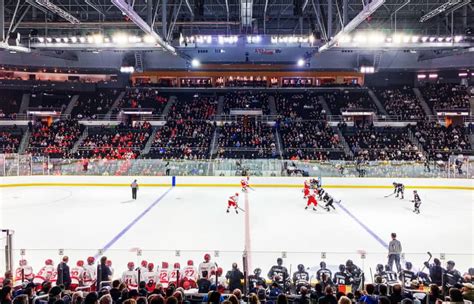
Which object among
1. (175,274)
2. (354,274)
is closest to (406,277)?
(354,274)

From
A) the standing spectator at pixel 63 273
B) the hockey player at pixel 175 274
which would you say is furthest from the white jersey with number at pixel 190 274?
the standing spectator at pixel 63 273

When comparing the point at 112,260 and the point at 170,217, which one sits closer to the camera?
the point at 112,260

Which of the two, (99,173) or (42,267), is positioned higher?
(99,173)

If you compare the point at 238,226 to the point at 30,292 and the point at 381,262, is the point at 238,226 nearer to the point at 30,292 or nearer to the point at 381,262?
the point at 381,262

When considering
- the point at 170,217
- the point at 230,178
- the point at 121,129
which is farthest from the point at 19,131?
the point at 170,217

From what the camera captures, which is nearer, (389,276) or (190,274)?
(389,276)

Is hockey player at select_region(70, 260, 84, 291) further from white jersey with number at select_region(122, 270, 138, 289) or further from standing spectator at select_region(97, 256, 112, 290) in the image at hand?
white jersey with number at select_region(122, 270, 138, 289)

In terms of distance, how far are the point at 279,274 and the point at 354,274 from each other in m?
1.18

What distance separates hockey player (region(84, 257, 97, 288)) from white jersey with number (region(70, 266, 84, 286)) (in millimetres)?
66

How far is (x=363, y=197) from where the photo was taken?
17594 mm

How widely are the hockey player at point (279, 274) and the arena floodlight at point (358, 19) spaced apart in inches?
244

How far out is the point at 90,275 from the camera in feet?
22.0

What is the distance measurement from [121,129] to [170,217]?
1657 centimetres

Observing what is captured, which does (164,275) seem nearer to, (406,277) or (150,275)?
(150,275)
